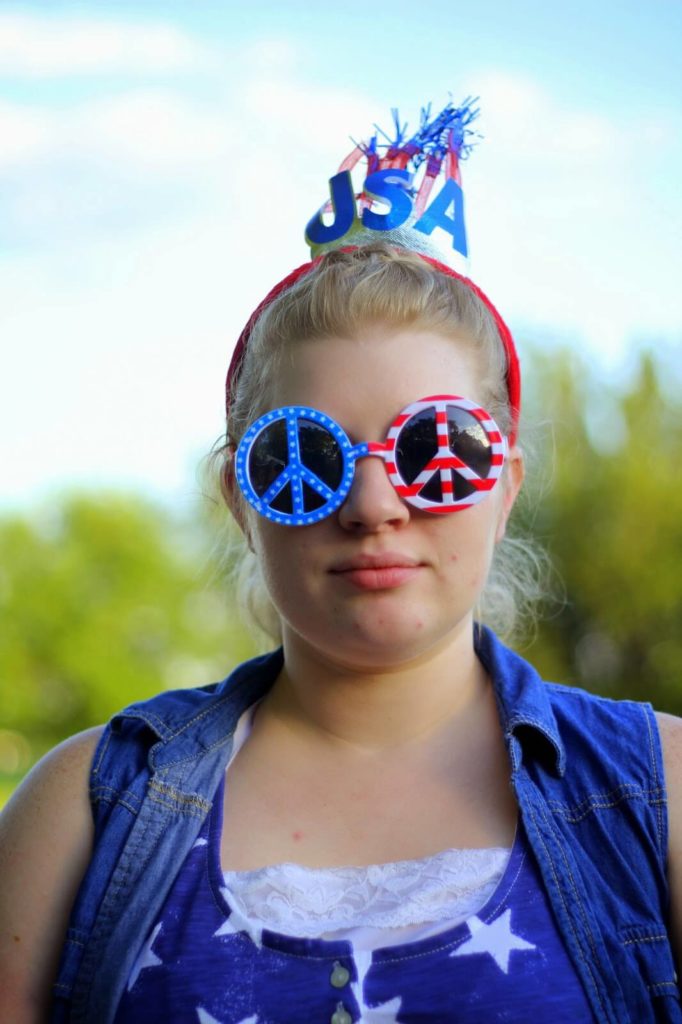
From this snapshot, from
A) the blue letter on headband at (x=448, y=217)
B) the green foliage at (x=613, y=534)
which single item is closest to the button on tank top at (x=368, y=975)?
the blue letter on headband at (x=448, y=217)

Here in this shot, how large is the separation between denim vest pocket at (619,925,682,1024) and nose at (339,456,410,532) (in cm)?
80

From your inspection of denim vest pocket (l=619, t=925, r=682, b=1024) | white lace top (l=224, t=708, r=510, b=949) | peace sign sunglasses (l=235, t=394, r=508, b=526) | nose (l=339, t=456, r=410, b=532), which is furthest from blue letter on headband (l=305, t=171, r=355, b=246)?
denim vest pocket (l=619, t=925, r=682, b=1024)

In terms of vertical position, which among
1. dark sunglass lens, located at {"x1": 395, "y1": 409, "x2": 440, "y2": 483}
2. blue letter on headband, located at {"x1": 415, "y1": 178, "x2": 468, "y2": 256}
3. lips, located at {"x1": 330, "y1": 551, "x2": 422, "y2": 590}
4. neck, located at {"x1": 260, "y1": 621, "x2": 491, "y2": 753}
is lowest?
neck, located at {"x1": 260, "y1": 621, "x2": 491, "y2": 753}

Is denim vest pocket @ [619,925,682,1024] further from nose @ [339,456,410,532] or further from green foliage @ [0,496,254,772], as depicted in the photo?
green foliage @ [0,496,254,772]

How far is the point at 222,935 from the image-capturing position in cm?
180

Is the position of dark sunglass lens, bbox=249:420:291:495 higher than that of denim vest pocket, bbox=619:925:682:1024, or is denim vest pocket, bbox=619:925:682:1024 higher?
dark sunglass lens, bbox=249:420:291:495

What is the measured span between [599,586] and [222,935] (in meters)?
19.4

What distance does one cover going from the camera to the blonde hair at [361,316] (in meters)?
2.06

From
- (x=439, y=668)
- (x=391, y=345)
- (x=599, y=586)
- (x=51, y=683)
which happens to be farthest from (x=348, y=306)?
(x=51, y=683)

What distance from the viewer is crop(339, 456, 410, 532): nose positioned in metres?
1.91

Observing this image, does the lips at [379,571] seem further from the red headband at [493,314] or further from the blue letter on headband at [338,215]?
the blue letter on headband at [338,215]

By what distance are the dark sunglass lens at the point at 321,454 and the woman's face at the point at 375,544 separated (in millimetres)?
37

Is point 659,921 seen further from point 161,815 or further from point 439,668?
point 161,815

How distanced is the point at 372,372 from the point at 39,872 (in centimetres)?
111
